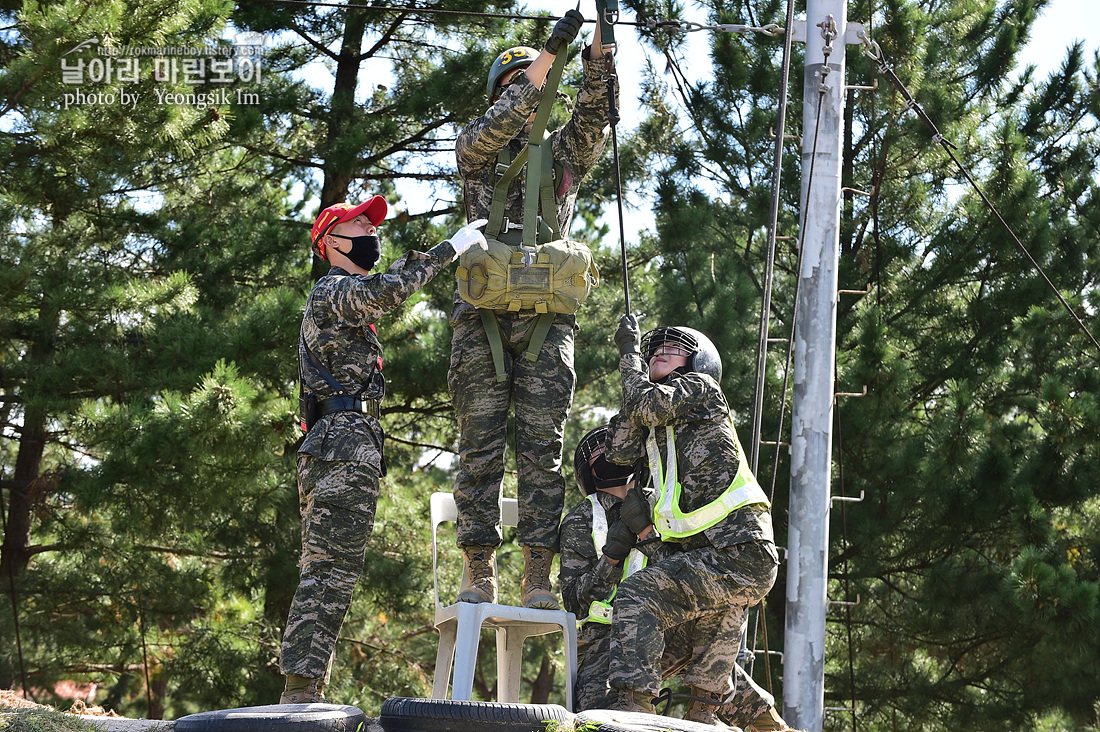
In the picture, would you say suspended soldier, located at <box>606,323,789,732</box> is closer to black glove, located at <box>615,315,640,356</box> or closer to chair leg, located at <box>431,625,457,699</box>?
black glove, located at <box>615,315,640,356</box>

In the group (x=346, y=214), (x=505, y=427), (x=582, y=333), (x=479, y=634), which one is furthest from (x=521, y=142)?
(x=582, y=333)

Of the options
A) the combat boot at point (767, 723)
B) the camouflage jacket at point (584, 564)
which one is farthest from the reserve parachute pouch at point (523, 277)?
the combat boot at point (767, 723)

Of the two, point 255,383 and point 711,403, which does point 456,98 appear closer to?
point 255,383

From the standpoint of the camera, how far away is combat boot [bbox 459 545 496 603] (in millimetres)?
4918

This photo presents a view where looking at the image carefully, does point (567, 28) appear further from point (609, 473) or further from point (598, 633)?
point (598, 633)

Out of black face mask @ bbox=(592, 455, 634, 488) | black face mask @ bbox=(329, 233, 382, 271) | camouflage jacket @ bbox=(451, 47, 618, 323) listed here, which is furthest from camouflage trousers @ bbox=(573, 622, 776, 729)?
black face mask @ bbox=(329, 233, 382, 271)

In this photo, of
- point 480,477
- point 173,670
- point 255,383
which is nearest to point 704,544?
point 480,477

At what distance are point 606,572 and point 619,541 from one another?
0.25 m

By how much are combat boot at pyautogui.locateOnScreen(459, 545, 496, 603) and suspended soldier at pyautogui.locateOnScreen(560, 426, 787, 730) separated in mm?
525

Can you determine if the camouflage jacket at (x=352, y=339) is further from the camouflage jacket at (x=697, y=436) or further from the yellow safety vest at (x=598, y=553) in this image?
the yellow safety vest at (x=598, y=553)

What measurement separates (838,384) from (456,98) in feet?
14.6

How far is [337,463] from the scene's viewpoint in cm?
476

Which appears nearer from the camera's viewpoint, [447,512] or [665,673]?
[665,673]

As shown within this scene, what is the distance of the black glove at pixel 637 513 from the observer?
5.03 meters
